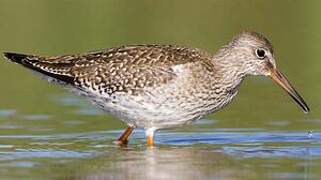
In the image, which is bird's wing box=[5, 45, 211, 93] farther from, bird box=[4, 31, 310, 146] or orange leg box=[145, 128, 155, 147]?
orange leg box=[145, 128, 155, 147]

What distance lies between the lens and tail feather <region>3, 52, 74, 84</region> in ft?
56.0

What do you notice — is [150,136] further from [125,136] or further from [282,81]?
[282,81]

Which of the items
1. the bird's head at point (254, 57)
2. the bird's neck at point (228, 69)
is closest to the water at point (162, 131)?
the bird's neck at point (228, 69)

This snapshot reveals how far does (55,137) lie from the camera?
56.2 ft

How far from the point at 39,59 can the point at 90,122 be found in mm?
1504

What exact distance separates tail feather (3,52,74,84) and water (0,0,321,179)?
0.77 m

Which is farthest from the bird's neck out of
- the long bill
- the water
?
the water

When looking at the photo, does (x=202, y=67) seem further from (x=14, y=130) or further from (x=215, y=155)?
(x=14, y=130)

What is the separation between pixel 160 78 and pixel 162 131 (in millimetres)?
1916

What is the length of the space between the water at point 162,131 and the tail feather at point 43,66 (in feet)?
2.51

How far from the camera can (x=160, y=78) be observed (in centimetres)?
1658

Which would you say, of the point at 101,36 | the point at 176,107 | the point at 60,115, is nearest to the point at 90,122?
the point at 60,115

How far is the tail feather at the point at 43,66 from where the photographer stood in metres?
17.1

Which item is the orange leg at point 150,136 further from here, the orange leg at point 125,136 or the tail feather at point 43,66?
the tail feather at point 43,66
